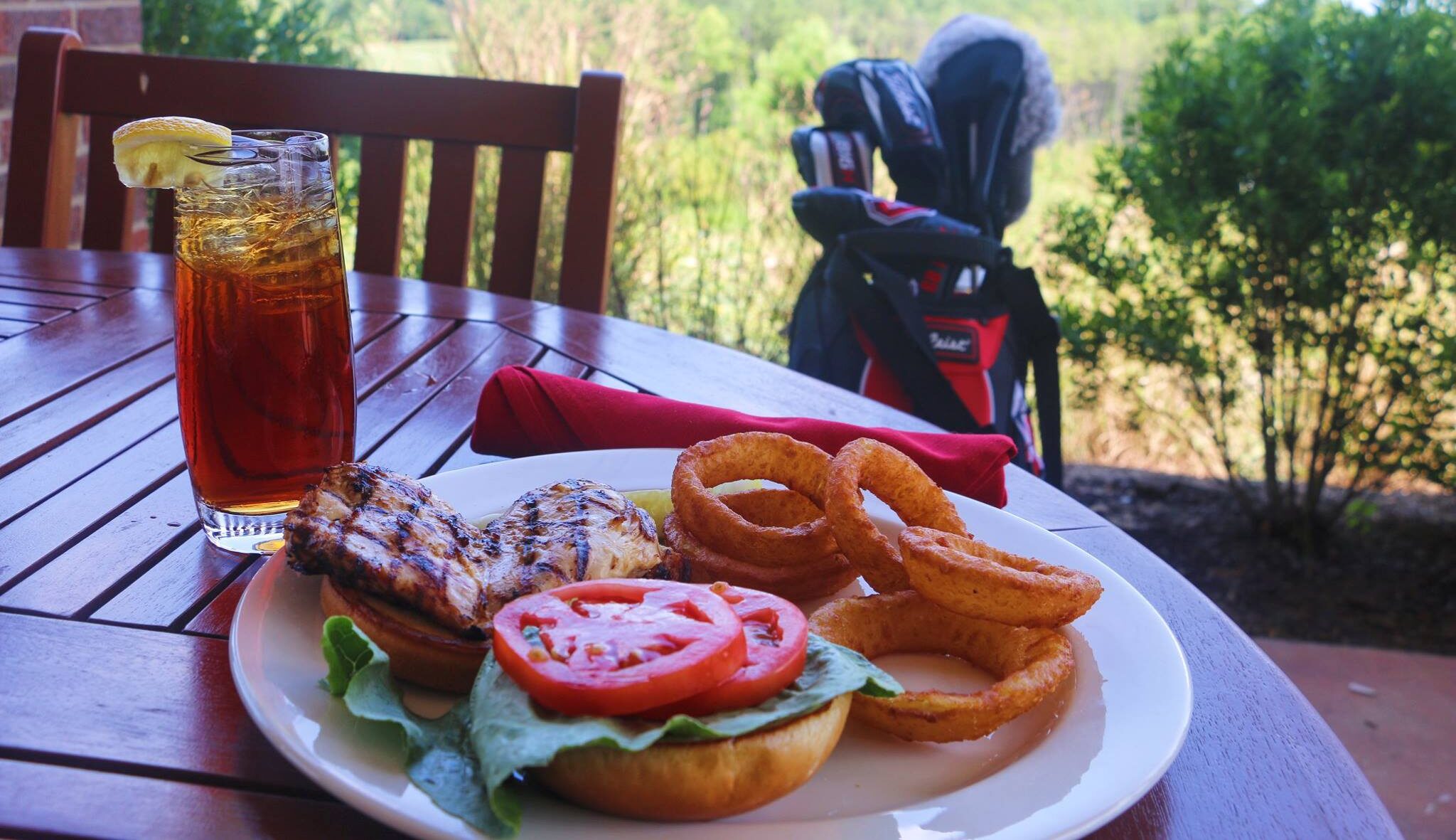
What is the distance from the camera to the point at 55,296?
1860 millimetres

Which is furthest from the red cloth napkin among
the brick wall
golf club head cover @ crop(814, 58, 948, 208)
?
golf club head cover @ crop(814, 58, 948, 208)

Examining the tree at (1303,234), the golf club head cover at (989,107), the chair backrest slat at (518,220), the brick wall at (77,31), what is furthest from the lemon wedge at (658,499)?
the tree at (1303,234)

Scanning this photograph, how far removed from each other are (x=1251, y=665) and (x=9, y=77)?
139 inches

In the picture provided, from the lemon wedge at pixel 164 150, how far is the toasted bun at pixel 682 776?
2.01 feet

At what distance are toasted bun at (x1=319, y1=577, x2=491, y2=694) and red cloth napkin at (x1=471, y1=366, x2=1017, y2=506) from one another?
19.4 inches

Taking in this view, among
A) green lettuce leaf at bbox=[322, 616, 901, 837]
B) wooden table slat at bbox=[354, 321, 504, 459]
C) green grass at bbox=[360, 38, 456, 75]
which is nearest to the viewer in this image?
green lettuce leaf at bbox=[322, 616, 901, 837]

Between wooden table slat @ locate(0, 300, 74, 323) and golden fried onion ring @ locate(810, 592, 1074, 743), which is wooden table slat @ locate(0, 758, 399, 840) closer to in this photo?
golden fried onion ring @ locate(810, 592, 1074, 743)

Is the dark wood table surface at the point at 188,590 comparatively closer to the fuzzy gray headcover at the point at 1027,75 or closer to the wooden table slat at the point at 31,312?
the wooden table slat at the point at 31,312

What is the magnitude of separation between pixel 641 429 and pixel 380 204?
1.20m

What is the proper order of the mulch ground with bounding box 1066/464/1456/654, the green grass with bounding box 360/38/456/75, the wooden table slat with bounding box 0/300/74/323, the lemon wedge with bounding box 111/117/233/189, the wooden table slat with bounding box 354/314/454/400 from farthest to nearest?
1. the green grass with bounding box 360/38/456/75
2. the mulch ground with bounding box 1066/464/1456/654
3. the wooden table slat with bounding box 0/300/74/323
4. the wooden table slat with bounding box 354/314/454/400
5. the lemon wedge with bounding box 111/117/233/189

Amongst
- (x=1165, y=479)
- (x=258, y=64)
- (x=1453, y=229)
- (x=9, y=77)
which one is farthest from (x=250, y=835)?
(x=1165, y=479)

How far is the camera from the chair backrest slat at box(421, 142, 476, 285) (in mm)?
2291

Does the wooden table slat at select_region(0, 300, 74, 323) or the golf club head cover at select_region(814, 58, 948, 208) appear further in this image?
the golf club head cover at select_region(814, 58, 948, 208)

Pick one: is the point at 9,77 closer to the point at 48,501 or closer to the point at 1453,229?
the point at 48,501
